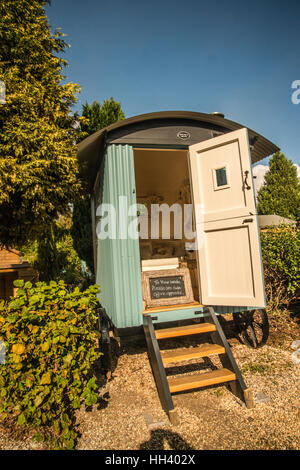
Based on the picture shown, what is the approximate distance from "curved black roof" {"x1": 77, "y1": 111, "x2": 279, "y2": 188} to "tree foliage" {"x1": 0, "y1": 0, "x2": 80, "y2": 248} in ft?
6.68

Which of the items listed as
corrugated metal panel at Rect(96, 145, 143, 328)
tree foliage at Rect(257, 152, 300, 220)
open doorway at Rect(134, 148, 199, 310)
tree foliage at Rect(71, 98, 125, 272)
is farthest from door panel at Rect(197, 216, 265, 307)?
tree foliage at Rect(257, 152, 300, 220)

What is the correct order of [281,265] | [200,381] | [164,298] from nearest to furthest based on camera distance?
[200,381] < [164,298] < [281,265]

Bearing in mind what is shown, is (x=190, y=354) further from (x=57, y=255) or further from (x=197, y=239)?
(x=57, y=255)

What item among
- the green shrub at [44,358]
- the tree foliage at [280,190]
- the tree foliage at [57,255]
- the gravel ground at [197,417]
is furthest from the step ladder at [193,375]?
the tree foliage at [280,190]

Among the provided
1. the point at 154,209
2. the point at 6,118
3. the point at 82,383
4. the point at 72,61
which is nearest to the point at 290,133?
the point at 154,209

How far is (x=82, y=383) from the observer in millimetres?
2404

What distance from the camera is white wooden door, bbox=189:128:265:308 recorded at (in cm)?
334

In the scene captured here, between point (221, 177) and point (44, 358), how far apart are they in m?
2.95

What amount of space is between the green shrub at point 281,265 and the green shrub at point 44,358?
392 cm

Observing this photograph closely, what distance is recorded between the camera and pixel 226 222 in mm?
3539

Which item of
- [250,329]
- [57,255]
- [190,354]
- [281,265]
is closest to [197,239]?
[190,354]

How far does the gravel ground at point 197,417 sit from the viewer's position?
90.4 inches

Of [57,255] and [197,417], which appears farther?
[57,255]

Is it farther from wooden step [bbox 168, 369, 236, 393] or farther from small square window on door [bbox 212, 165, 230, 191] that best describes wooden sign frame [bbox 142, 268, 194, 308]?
small square window on door [bbox 212, 165, 230, 191]
